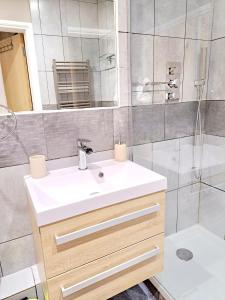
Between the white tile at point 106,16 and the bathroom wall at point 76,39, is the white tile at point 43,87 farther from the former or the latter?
the white tile at point 106,16

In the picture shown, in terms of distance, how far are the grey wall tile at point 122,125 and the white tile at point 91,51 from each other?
31 cm

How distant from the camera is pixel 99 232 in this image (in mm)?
979

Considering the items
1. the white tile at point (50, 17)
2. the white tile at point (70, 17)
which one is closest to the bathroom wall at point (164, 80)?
the white tile at point (70, 17)

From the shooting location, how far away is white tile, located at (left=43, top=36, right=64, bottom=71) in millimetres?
1230

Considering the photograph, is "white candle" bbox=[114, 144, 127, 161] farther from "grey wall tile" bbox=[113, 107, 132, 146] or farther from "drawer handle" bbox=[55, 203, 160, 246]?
"drawer handle" bbox=[55, 203, 160, 246]

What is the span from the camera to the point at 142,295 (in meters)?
1.48

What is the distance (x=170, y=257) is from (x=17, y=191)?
3.98 ft

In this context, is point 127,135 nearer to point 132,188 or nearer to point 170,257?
point 132,188

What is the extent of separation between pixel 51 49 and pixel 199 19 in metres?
1.09

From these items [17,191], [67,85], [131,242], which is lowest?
[131,242]

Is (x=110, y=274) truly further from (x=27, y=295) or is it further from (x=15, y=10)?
(x=15, y=10)

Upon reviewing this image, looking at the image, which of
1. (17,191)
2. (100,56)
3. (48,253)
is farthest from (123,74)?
(48,253)

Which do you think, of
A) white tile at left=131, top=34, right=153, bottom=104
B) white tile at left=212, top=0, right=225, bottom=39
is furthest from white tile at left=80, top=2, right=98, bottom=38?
white tile at left=212, top=0, right=225, bottom=39

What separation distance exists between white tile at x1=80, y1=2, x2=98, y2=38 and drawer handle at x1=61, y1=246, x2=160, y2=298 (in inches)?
50.2
